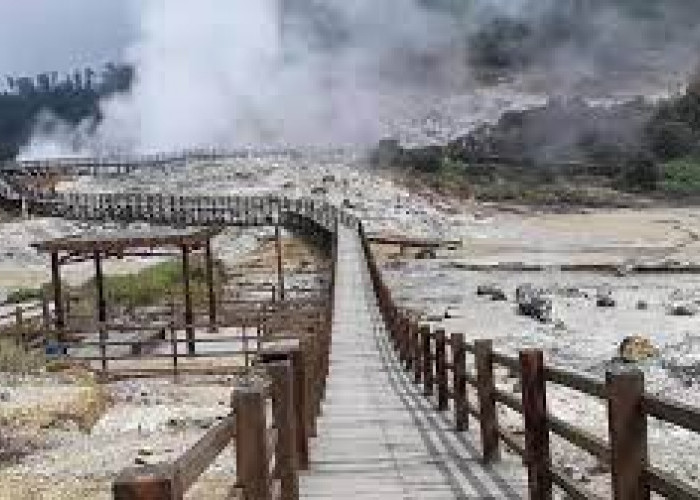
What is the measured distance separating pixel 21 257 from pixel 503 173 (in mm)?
52131

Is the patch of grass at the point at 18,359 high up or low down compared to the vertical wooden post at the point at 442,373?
down

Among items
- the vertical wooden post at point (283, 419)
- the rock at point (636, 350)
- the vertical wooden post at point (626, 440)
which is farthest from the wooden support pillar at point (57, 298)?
the vertical wooden post at point (626, 440)

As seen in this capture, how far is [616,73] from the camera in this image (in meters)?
169

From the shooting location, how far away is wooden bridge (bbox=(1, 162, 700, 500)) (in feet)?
22.4

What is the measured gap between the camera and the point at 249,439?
6797 mm

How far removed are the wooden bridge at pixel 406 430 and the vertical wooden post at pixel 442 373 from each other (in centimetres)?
2

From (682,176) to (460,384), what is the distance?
102422 mm

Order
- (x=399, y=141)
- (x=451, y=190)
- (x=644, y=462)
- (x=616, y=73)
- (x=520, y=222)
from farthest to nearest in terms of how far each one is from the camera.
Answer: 1. (x=616, y=73)
2. (x=399, y=141)
3. (x=451, y=190)
4. (x=520, y=222)
5. (x=644, y=462)

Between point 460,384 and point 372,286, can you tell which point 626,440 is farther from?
point 372,286

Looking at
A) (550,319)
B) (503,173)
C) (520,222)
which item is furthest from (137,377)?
(503,173)

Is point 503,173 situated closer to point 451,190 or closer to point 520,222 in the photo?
point 451,190

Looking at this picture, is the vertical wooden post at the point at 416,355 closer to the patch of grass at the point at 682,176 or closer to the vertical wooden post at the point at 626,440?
the vertical wooden post at the point at 626,440

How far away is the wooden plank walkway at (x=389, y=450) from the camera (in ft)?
36.6

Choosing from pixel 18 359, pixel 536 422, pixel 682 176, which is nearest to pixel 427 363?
pixel 536 422
